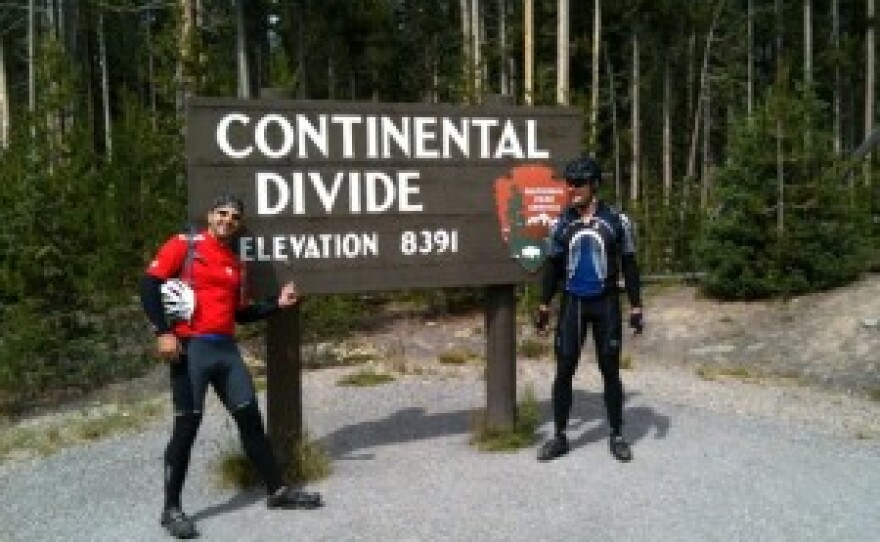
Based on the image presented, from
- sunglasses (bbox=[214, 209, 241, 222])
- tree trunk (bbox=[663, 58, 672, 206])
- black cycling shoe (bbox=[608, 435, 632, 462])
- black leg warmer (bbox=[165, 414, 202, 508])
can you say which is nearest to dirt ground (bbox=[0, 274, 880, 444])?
black cycling shoe (bbox=[608, 435, 632, 462])

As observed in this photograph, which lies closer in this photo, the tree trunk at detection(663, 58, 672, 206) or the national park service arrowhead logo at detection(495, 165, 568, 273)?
the national park service arrowhead logo at detection(495, 165, 568, 273)

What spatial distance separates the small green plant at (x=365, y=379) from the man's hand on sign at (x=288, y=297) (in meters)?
3.90

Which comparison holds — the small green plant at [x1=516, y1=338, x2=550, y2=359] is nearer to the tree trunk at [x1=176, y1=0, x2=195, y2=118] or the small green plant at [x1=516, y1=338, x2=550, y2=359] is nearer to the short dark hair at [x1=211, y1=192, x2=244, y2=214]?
the tree trunk at [x1=176, y1=0, x2=195, y2=118]

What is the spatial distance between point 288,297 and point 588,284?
2027 millimetres

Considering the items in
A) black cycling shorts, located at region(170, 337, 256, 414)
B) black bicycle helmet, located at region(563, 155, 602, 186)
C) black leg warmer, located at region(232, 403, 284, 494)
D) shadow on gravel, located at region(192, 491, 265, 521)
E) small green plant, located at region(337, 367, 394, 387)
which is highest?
black bicycle helmet, located at region(563, 155, 602, 186)

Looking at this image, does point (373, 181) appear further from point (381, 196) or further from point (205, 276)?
point (205, 276)

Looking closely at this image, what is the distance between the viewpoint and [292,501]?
556 centimetres

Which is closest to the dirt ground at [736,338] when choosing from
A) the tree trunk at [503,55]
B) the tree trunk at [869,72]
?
the tree trunk at [503,55]

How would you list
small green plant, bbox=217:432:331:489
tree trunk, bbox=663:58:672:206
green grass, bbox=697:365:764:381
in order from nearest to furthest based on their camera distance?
small green plant, bbox=217:432:331:489 → green grass, bbox=697:365:764:381 → tree trunk, bbox=663:58:672:206

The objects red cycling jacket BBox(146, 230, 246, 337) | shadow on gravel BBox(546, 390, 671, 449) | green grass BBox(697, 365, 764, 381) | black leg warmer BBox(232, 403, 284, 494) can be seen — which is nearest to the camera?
red cycling jacket BBox(146, 230, 246, 337)

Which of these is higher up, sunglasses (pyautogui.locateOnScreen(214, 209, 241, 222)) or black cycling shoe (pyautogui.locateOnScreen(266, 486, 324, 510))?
sunglasses (pyautogui.locateOnScreen(214, 209, 241, 222))

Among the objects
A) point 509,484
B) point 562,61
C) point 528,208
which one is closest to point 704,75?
point 562,61

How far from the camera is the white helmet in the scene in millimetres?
5238

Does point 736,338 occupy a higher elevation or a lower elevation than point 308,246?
lower
